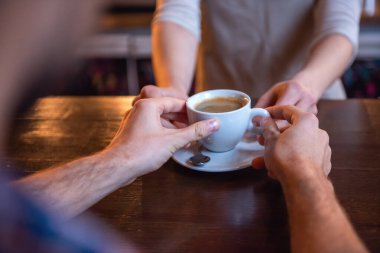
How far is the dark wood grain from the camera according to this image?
2.49 feet

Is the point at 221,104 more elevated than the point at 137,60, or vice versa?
the point at 221,104

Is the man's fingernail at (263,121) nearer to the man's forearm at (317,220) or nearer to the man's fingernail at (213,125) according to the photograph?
the man's fingernail at (213,125)

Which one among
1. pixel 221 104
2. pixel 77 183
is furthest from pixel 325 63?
pixel 77 183

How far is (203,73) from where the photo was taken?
1725 mm

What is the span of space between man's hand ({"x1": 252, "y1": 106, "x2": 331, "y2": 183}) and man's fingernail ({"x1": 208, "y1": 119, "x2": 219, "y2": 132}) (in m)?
0.10

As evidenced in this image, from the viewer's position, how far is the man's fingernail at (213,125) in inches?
36.2

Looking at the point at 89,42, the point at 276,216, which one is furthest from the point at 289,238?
the point at 89,42

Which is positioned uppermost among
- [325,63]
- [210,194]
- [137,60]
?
[325,63]

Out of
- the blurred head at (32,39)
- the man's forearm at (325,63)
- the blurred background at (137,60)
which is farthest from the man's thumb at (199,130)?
the blurred background at (137,60)

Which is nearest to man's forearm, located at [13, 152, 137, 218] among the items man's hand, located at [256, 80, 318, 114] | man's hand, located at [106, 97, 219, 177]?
man's hand, located at [106, 97, 219, 177]

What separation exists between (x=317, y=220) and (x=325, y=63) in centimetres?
70

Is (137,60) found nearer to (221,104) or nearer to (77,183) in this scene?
(221,104)

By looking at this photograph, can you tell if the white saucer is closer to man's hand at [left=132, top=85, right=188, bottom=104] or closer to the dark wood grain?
the dark wood grain

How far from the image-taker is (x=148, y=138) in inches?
34.4
